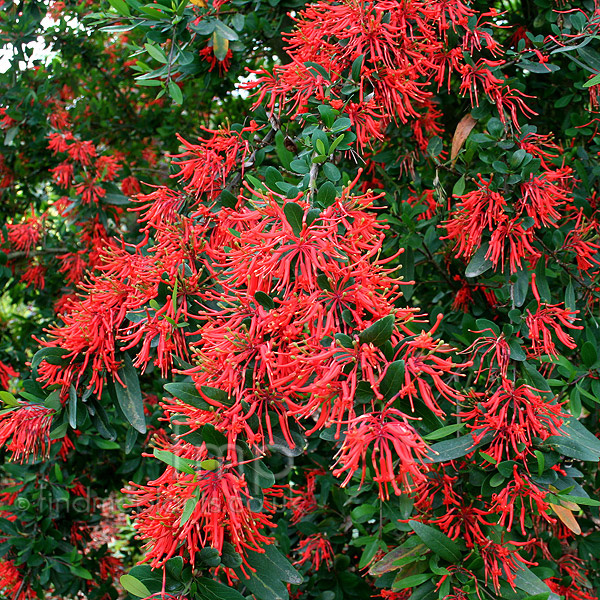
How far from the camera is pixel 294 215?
3.23 ft

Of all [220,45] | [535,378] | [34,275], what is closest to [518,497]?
[535,378]

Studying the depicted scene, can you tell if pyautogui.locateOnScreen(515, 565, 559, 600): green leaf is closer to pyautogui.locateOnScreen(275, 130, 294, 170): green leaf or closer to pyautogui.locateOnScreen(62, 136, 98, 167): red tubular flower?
pyautogui.locateOnScreen(275, 130, 294, 170): green leaf

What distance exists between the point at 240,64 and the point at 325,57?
2.31 ft

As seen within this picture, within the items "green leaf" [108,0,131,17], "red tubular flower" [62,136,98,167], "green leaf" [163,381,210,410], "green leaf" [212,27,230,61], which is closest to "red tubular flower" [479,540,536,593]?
"green leaf" [163,381,210,410]

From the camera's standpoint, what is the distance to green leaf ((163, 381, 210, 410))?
0.99 metres

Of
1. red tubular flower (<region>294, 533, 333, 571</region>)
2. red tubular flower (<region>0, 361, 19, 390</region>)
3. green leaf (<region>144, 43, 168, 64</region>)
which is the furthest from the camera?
red tubular flower (<region>0, 361, 19, 390</region>)

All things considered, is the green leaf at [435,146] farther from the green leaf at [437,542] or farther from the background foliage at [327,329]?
the green leaf at [437,542]

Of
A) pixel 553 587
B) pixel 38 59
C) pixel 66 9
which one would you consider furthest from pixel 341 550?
pixel 66 9

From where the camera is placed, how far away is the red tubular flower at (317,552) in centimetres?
186

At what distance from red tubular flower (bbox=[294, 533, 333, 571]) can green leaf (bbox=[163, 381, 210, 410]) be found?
3.42 ft

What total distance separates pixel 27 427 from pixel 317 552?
3.24ft

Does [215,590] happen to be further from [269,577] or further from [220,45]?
[220,45]

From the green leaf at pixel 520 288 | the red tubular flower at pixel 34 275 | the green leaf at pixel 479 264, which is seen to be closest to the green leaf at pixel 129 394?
the green leaf at pixel 479 264

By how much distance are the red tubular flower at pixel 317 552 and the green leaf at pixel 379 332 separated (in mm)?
1169
